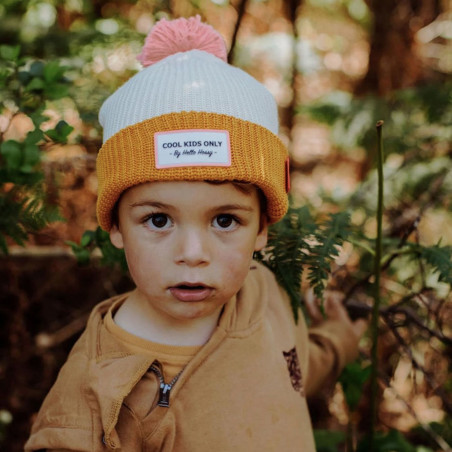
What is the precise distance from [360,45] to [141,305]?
4.95 metres

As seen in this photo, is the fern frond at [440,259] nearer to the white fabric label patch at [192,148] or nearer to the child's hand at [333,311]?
the child's hand at [333,311]

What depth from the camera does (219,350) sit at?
1557 mm

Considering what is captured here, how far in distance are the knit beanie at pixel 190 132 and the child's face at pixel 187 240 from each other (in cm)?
4

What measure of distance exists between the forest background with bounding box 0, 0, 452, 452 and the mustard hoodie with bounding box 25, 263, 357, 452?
0.90ft

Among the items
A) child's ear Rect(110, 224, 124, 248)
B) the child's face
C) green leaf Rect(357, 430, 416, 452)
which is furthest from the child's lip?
green leaf Rect(357, 430, 416, 452)

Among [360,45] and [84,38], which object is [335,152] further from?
[84,38]

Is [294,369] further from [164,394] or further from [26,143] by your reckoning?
[26,143]

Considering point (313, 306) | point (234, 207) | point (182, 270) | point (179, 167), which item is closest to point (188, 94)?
point (179, 167)

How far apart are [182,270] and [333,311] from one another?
3.54 feet

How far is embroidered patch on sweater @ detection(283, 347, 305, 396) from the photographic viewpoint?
5.67ft

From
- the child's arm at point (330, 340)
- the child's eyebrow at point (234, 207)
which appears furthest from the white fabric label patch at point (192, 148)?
the child's arm at point (330, 340)

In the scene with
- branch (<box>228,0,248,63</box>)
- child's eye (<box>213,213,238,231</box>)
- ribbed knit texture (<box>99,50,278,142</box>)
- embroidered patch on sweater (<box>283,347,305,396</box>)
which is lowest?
embroidered patch on sweater (<box>283,347,305,396</box>)

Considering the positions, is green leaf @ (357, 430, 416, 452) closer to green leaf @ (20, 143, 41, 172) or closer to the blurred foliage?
the blurred foliage

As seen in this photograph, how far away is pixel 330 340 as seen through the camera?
2133mm
